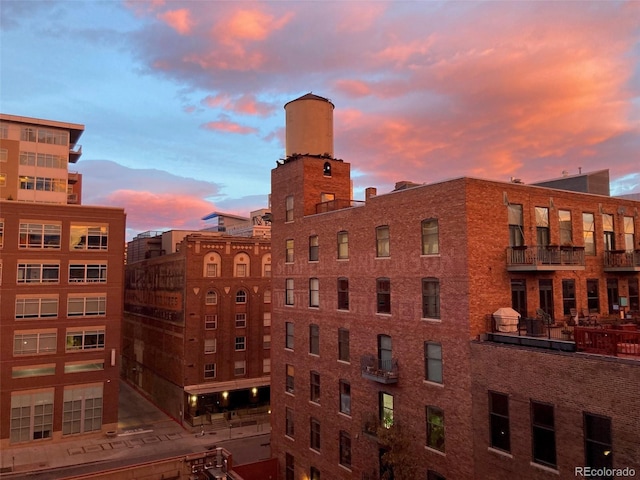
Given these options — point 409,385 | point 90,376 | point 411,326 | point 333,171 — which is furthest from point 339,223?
point 90,376

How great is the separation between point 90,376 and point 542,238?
42.9 metres

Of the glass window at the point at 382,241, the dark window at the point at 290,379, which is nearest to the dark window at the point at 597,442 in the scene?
the glass window at the point at 382,241

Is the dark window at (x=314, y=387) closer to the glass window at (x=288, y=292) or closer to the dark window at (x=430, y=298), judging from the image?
the glass window at (x=288, y=292)

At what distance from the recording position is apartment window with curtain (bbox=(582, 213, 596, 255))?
92.5ft

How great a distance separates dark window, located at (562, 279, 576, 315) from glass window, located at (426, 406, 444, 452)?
904 cm

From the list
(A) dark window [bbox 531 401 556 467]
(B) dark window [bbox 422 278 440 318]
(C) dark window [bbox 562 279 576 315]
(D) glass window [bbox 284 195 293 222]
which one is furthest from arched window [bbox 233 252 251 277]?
(A) dark window [bbox 531 401 556 467]

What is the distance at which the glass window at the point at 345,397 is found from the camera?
31219mm

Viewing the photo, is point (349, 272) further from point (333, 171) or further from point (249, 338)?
point (249, 338)

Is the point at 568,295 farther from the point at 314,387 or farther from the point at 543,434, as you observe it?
the point at 314,387

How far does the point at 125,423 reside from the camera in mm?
54406

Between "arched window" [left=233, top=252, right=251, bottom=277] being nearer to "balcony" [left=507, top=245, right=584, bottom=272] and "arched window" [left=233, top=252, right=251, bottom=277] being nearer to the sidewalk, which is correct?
the sidewalk

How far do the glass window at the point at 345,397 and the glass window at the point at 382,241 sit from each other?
29.2 feet

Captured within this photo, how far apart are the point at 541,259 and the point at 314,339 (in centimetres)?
1661

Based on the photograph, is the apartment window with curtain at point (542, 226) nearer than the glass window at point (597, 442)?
No
